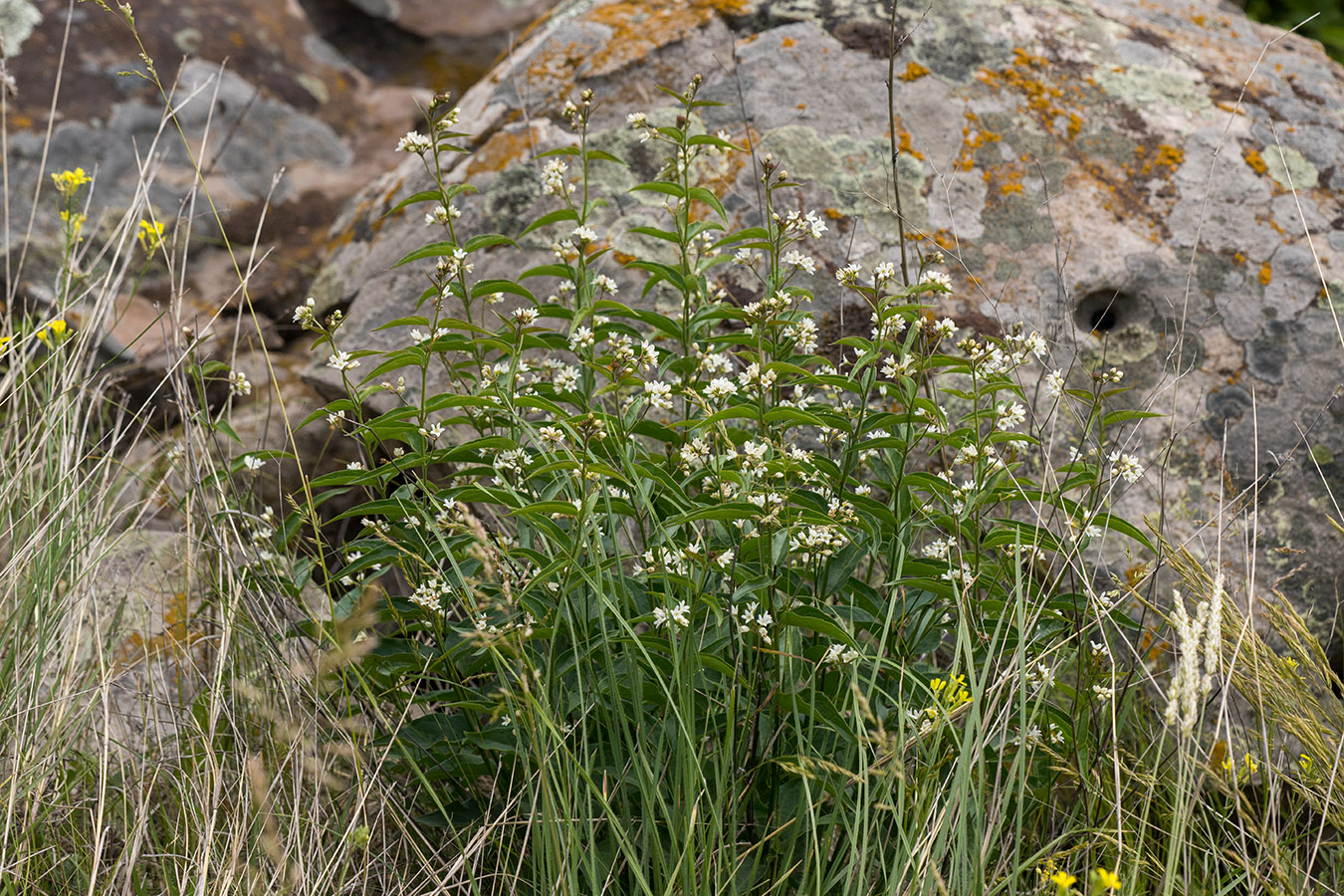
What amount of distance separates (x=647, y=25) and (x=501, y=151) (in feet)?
2.08

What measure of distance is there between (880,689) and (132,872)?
4.22 feet

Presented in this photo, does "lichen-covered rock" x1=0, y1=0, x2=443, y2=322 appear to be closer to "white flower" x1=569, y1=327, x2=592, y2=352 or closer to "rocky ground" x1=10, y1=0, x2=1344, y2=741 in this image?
"rocky ground" x1=10, y1=0, x2=1344, y2=741

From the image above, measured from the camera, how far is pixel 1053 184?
2826 mm

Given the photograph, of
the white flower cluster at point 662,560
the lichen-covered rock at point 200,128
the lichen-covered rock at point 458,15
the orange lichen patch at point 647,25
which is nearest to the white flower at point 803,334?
the white flower cluster at point 662,560

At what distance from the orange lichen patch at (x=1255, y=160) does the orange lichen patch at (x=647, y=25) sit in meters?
1.52

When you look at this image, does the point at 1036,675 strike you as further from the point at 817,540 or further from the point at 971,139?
the point at 971,139

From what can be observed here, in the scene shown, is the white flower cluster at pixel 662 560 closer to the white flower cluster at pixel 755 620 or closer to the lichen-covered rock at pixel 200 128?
the white flower cluster at pixel 755 620

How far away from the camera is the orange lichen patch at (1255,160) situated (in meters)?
2.86

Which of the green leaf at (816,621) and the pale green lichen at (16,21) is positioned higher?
the pale green lichen at (16,21)

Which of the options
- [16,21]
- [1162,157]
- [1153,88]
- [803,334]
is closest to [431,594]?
[803,334]

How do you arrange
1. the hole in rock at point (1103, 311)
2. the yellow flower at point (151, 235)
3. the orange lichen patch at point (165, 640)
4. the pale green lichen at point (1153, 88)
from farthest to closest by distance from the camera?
the pale green lichen at point (1153, 88) < the hole in rock at point (1103, 311) < the yellow flower at point (151, 235) < the orange lichen patch at point (165, 640)

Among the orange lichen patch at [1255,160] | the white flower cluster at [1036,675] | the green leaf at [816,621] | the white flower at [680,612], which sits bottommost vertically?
the white flower cluster at [1036,675]

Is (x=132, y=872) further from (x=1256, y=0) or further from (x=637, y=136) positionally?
(x=1256, y=0)

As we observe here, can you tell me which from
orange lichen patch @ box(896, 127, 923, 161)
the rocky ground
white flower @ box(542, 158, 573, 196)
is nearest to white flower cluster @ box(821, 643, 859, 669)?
white flower @ box(542, 158, 573, 196)
